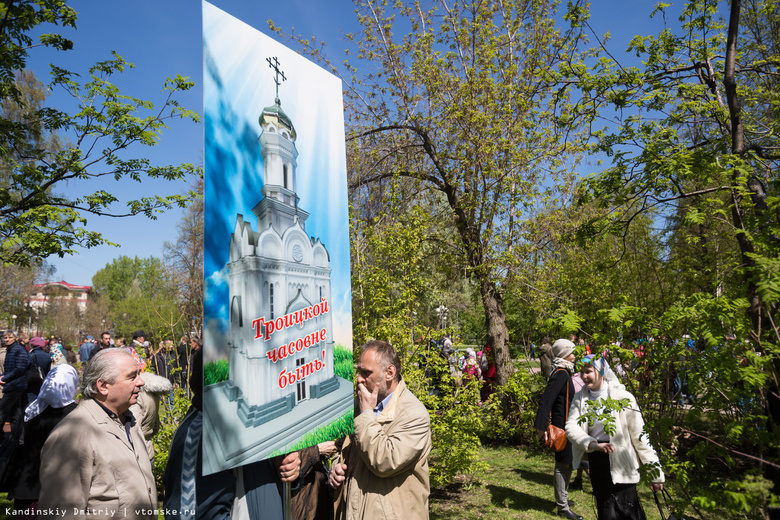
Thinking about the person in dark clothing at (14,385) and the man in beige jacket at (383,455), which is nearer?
the man in beige jacket at (383,455)

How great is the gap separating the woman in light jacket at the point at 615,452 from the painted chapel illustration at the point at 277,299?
8.11ft

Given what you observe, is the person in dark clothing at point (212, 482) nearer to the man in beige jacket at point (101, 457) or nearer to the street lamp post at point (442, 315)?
the man in beige jacket at point (101, 457)

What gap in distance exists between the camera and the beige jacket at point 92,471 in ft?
6.79

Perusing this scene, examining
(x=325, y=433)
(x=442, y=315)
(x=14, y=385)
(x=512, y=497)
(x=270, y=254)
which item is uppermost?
(x=270, y=254)

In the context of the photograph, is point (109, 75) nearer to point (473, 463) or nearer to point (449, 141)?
point (449, 141)

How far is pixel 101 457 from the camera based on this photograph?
2.23 meters

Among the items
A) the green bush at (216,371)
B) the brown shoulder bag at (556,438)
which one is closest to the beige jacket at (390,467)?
the green bush at (216,371)

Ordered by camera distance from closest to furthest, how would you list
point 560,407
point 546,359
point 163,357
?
point 560,407
point 163,357
point 546,359

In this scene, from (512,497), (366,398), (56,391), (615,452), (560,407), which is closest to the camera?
(366,398)

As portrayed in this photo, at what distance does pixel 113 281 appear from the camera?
84562mm

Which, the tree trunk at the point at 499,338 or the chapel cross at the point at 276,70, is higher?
the chapel cross at the point at 276,70

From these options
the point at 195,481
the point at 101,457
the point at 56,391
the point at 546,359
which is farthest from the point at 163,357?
the point at 546,359

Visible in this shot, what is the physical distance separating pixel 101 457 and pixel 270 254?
1.35 meters

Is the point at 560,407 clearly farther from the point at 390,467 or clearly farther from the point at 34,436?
the point at 34,436
